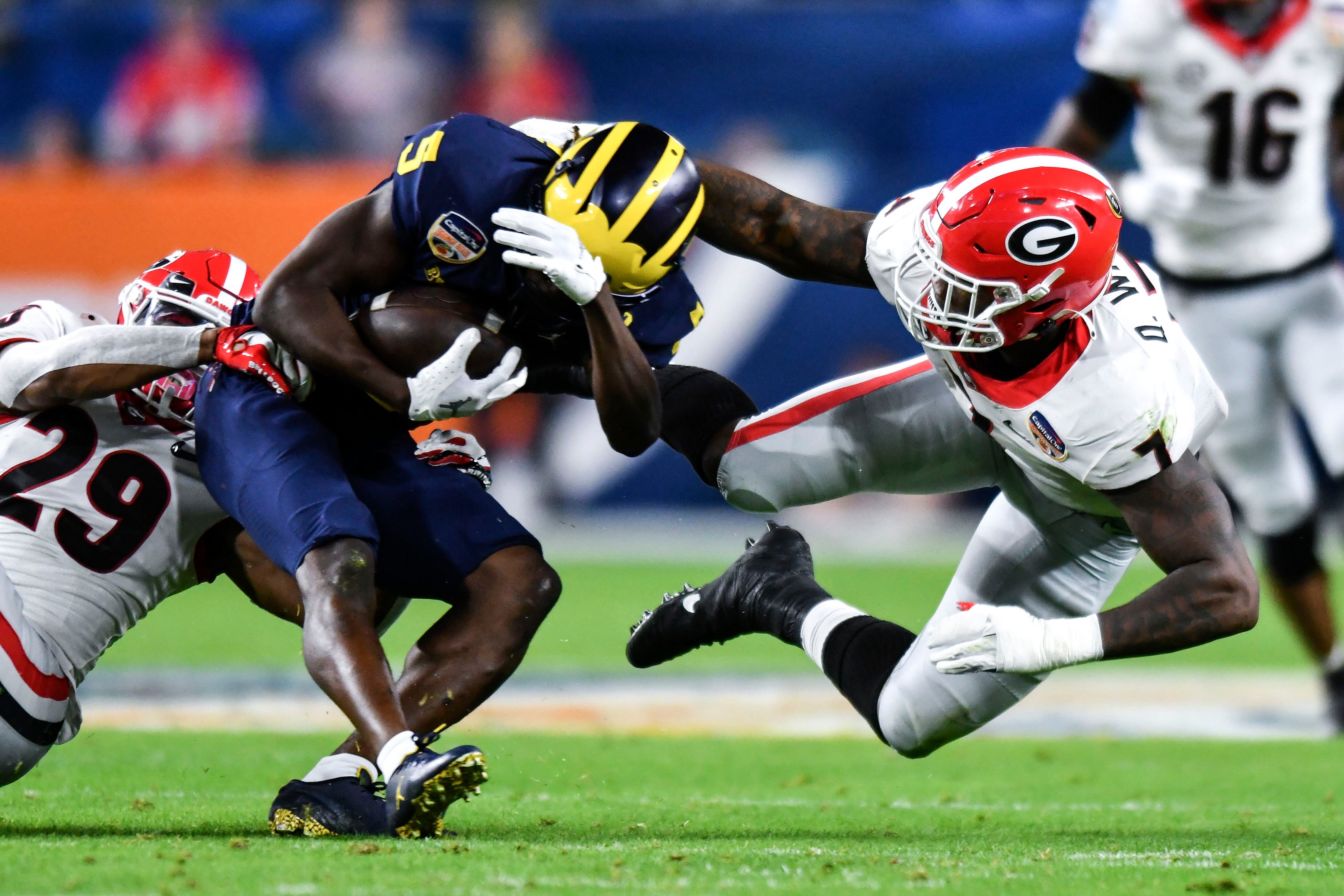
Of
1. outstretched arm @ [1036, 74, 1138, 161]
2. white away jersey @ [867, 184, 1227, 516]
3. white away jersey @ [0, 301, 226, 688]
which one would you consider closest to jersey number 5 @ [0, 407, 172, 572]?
white away jersey @ [0, 301, 226, 688]

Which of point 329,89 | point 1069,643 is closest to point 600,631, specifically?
point 1069,643

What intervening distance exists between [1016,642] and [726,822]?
0.87 meters

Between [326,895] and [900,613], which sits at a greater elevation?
[326,895]

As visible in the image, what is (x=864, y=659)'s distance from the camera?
3582 mm

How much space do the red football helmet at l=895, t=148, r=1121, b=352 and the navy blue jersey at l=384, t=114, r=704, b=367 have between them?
64 cm

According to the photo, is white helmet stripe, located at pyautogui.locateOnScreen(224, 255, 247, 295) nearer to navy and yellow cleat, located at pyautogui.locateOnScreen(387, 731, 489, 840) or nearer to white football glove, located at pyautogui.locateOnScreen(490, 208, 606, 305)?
white football glove, located at pyautogui.locateOnScreen(490, 208, 606, 305)

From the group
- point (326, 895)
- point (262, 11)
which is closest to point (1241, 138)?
point (326, 895)

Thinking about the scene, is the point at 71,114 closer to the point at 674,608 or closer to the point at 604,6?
the point at 604,6

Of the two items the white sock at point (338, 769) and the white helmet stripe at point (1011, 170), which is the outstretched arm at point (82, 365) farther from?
the white helmet stripe at point (1011, 170)

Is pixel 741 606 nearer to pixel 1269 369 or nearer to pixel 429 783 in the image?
pixel 429 783

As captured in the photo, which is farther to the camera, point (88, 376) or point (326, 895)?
point (88, 376)

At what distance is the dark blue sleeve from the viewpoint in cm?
358

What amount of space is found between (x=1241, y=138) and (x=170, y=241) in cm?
694

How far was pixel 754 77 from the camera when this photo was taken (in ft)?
35.6
